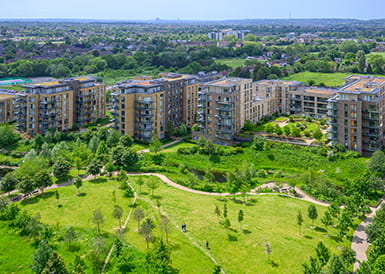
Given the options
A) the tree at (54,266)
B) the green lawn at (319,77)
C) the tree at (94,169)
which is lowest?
the tree at (54,266)

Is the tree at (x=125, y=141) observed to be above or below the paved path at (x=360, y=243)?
above

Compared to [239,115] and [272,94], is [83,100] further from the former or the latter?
[272,94]

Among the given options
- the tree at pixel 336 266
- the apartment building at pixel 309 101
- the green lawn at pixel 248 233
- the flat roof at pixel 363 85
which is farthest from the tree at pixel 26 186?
the apartment building at pixel 309 101

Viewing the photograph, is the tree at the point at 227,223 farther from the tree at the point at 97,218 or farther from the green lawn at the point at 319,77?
the green lawn at the point at 319,77

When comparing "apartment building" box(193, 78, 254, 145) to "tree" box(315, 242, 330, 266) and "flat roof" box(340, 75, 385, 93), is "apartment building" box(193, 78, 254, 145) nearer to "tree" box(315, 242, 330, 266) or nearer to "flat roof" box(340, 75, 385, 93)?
Result: "flat roof" box(340, 75, 385, 93)

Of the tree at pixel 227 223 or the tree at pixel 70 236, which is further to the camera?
the tree at pixel 227 223

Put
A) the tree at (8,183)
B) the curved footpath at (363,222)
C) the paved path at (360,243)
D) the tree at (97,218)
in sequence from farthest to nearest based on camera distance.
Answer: the tree at (8,183) < the tree at (97,218) < the curved footpath at (363,222) < the paved path at (360,243)

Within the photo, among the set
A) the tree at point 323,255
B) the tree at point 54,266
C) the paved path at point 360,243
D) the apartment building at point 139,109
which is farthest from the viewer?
the apartment building at point 139,109

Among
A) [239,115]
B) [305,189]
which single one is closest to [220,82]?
[239,115]
